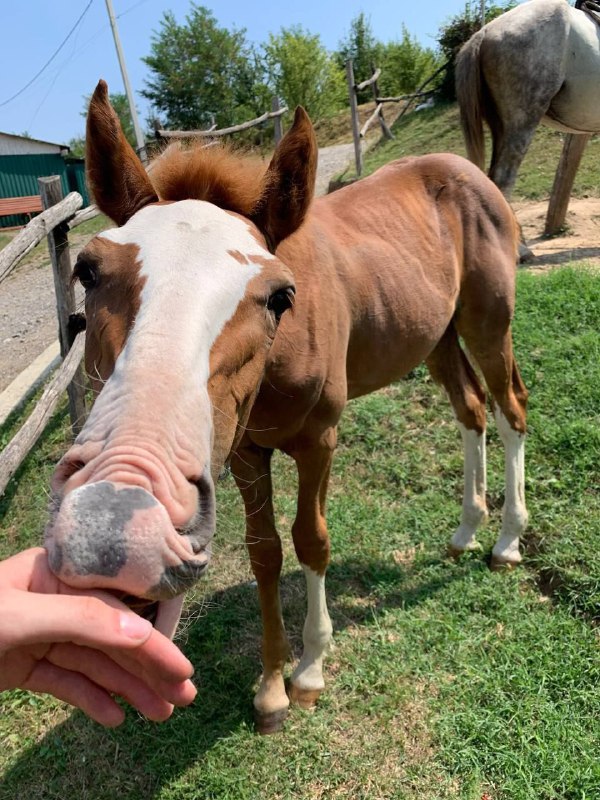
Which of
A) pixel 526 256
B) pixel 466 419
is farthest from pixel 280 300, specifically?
pixel 526 256

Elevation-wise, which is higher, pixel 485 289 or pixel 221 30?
pixel 221 30

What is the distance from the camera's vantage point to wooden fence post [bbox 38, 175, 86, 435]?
15.0 feet

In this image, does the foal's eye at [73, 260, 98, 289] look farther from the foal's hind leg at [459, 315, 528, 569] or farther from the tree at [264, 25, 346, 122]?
the tree at [264, 25, 346, 122]

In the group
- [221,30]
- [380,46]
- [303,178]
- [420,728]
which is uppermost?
[221,30]

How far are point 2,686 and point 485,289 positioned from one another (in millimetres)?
3006

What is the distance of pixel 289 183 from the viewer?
1960 millimetres

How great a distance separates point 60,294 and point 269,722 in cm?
357

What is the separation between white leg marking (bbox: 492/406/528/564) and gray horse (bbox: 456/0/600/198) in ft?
13.1

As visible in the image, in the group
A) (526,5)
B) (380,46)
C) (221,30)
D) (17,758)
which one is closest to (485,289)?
(17,758)

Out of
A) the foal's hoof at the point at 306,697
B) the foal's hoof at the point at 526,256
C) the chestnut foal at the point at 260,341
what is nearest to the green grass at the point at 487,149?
the foal's hoof at the point at 526,256

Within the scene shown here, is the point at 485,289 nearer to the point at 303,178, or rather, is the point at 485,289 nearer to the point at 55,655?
the point at 303,178

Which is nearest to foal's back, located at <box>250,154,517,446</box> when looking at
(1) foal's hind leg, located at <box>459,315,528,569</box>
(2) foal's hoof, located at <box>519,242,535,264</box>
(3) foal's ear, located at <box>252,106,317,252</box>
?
(1) foal's hind leg, located at <box>459,315,528,569</box>

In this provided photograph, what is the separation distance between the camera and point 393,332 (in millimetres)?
2951

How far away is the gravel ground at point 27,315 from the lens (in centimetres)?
716
